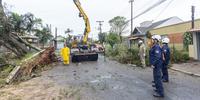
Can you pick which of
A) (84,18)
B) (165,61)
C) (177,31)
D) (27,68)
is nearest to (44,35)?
(84,18)

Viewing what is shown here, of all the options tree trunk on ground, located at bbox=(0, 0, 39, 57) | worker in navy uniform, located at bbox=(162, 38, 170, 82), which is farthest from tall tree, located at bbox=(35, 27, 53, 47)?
worker in navy uniform, located at bbox=(162, 38, 170, 82)

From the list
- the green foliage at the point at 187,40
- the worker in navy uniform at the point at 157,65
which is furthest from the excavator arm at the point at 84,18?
the worker in navy uniform at the point at 157,65

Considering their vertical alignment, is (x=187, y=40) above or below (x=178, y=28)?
below

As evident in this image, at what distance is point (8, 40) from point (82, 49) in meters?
8.97

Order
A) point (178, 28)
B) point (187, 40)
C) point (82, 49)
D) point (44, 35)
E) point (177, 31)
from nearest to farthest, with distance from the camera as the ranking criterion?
point (82, 49) < point (187, 40) < point (178, 28) < point (177, 31) < point (44, 35)

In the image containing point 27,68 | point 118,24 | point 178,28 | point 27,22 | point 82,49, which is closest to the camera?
point 27,68

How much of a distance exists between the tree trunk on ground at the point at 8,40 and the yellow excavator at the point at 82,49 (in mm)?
4836

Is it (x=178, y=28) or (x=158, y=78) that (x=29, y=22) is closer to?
(x=178, y=28)

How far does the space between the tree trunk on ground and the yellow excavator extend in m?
4.84

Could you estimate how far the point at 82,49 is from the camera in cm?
2716

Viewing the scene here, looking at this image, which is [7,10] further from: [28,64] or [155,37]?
[155,37]

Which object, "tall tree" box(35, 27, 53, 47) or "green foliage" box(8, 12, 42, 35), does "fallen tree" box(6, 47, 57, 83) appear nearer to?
"green foliage" box(8, 12, 42, 35)

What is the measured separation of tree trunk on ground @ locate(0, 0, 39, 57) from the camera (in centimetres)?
1816

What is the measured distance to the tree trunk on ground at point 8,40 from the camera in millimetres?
18156
